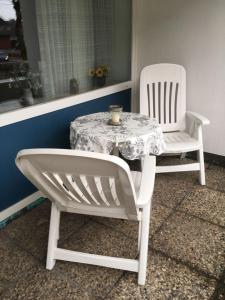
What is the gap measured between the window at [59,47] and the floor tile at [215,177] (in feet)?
4.87

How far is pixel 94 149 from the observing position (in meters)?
1.82

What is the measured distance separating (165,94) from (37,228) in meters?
1.83

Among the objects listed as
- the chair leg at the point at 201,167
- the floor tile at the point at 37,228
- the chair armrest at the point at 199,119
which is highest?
the chair armrest at the point at 199,119

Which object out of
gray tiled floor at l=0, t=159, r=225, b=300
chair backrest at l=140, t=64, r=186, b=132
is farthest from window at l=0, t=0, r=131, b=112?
gray tiled floor at l=0, t=159, r=225, b=300

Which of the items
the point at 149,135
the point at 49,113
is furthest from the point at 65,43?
the point at 149,135

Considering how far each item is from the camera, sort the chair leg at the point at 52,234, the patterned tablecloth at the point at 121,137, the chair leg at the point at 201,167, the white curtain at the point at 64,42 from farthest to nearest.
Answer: the chair leg at the point at 201,167, the white curtain at the point at 64,42, the patterned tablecloth at the point at 121,137, the chair leg at the point at 52,234

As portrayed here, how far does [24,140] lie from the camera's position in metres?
2.08

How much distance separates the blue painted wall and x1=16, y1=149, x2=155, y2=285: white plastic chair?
0.67 metres

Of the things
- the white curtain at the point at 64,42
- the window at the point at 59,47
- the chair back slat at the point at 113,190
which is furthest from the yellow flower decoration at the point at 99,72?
the chair back slat at the point at 113,190

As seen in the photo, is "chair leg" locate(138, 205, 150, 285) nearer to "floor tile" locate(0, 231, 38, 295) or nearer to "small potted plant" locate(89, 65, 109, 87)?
"floor tile" locate(0, 231, 38, 295)

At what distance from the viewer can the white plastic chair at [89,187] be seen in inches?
43.5

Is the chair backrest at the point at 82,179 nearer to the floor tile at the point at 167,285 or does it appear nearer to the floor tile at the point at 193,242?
the floor tile at the point at 167,285

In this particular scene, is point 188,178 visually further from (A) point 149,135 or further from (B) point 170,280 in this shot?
(B) point 170,280

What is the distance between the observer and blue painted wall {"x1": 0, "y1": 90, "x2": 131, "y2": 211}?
198cm
